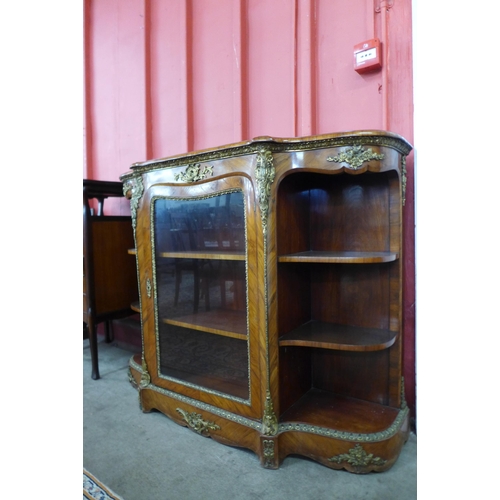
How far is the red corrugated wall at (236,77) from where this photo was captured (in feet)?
4.66

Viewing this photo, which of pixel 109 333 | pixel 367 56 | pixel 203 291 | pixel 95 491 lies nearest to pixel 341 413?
pixel 203 291

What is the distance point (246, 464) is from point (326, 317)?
0.67 meters

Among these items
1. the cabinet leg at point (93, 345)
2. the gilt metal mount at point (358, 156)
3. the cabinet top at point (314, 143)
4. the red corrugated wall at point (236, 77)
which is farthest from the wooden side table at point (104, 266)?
the gilt metal mount at point (358, 156)

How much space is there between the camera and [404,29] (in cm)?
135

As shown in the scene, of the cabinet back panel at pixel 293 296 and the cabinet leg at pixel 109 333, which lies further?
the cabinet leg at pixel 109 333

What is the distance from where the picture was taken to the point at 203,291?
1.54 m

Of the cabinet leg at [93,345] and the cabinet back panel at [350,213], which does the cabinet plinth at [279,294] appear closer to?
the cabinet back panel at [350,213]

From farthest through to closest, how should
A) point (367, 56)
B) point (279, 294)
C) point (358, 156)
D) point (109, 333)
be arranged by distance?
point (109, 333) < point (367, 56) < point (279, 294) < point (358, 156)

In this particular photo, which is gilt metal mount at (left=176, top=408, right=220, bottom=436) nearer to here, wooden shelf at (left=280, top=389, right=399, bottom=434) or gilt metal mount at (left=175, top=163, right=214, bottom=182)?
wooden shelf at (left=280, top=389, right=399, bottom=434)

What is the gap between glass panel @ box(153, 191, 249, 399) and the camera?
4.45ft

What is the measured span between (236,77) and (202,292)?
3.84 feet

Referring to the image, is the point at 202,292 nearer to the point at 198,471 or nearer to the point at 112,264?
the point at 198,471
